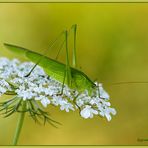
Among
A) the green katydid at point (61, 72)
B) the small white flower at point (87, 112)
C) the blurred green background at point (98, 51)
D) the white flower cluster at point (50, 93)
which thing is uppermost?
the blurred green background at point (98, 51)

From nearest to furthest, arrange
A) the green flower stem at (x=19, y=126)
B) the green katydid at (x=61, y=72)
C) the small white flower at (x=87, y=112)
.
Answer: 1. the green flower stem at (x=19, y=126)
2. the small white flower at (x=87, y=112)
3. the green katydid at (x=61, y=72)

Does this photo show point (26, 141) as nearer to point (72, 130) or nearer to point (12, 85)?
point (72, 130)

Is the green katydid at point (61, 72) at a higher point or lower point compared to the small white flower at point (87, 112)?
higher

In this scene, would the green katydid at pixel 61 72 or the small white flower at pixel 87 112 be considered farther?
the green katydid at pixel 61 72

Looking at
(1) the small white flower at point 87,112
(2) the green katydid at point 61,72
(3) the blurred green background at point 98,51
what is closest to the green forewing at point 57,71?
(2) the green katydid at point 61,72

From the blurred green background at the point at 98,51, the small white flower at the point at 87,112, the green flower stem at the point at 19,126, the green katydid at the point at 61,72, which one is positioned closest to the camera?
the green flower stem at the point at 19,126

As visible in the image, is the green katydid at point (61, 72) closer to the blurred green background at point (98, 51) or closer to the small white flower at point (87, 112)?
the small white flower at point (87, 112)

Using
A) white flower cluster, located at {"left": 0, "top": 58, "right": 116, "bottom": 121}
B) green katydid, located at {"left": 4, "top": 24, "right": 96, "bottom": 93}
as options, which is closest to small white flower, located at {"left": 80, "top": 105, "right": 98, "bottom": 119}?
white flower cluster, located at {"left": 0, "top": 58, "right": 116, "bottom": 121}
